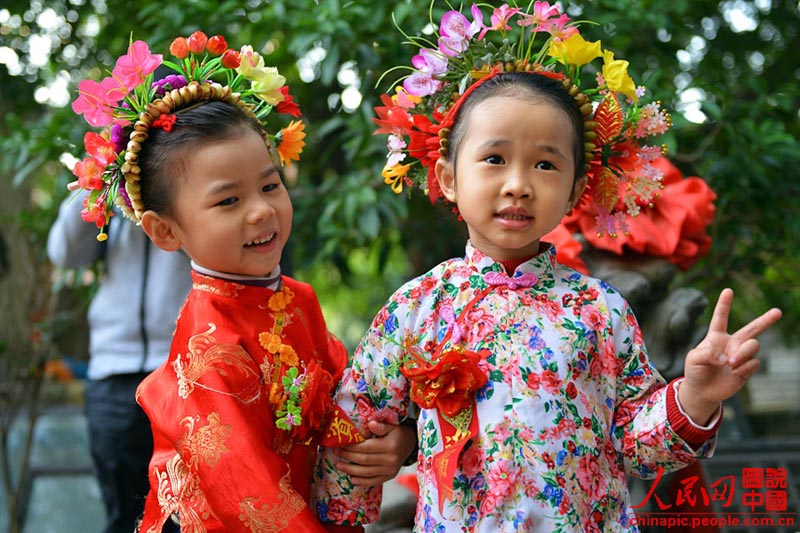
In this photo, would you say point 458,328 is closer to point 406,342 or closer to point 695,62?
point 406,342

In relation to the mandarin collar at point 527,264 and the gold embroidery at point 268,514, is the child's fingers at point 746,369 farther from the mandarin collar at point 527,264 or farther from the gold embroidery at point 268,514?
the gold embroidery at point 268,514

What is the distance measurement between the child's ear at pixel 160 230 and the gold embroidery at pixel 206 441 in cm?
44

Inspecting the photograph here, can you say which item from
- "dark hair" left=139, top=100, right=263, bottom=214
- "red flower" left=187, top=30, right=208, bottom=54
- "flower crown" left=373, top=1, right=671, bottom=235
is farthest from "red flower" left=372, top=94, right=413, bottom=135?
"red flower" left=187, top=30, right=208, bottom=54

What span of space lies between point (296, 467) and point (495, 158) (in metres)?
0.85

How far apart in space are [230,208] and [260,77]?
40 cm

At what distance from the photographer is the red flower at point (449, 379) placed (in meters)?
1.76

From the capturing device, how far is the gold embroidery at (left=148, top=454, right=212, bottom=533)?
1.76 m

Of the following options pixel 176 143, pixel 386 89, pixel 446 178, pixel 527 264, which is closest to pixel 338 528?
pixel 527 264

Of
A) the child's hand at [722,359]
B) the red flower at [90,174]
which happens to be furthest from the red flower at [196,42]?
the child's hand at [722,359]

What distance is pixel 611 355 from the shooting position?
1.84 m

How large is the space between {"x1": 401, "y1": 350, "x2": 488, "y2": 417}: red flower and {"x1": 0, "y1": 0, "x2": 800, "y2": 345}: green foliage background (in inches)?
47.4

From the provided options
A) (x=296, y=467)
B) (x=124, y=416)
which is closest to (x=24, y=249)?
(x=124, y=416)

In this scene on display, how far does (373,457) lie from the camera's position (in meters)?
1.94

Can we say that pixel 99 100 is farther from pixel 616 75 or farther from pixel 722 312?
pixel 722 312
